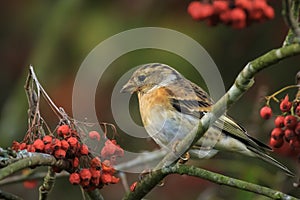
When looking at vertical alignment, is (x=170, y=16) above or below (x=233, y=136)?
above

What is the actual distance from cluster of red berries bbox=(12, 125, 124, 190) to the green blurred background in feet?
7.60

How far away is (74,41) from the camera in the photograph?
613cm

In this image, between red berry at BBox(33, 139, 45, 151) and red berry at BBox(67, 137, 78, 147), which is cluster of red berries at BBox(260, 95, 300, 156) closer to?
red berry at BBox(67, 137, 78, 147)

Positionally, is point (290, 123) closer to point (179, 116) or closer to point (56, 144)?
point (56, 144)

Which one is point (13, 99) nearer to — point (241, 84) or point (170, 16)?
point (170, 16)

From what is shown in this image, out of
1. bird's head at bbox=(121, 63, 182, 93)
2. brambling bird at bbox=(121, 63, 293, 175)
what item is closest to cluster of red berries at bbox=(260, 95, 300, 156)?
brambling bird at bbox=(121, 63, 293, 175)

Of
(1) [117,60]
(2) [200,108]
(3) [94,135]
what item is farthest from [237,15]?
(1) [117,60]

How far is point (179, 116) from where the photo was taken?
4.16 meters

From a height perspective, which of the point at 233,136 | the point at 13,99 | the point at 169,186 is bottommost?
the point at 169,186

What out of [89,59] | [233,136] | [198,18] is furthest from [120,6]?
[198,18]

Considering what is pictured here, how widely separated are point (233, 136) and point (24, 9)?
9.38 ft

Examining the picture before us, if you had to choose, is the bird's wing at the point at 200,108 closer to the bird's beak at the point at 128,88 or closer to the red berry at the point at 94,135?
the bird's beak at the point at 128,88

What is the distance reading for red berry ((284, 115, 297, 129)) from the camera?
319 cm

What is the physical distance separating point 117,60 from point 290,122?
9.86 ft
